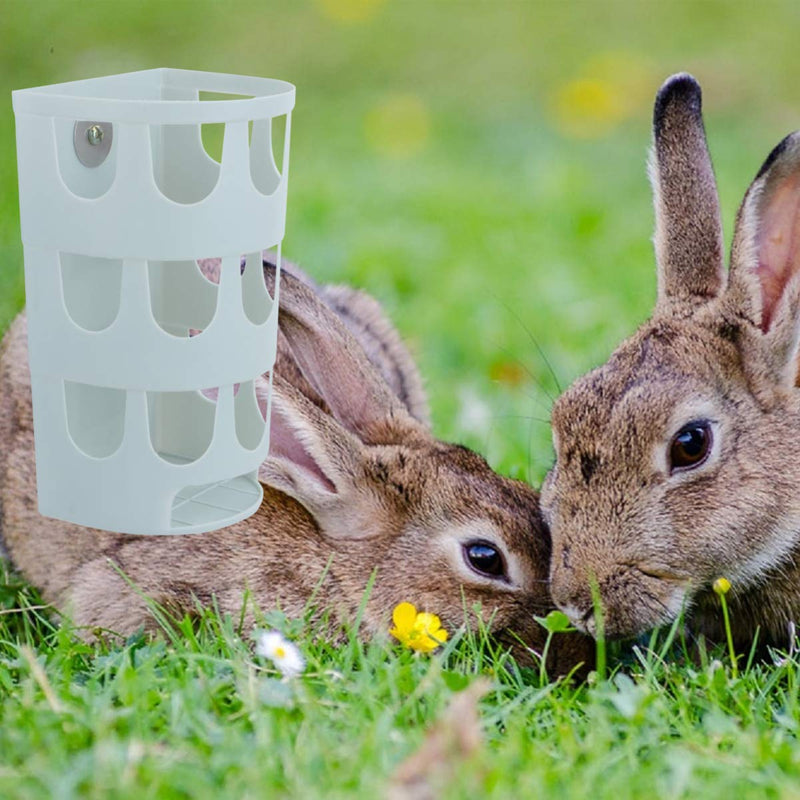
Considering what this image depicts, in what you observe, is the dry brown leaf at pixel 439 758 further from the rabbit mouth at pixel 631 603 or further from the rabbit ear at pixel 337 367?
the rabbit ear at pixel 337 367

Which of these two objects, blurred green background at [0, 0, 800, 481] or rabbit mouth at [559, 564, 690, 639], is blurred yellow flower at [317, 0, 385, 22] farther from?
rabbit mouth at [559, 564, 690, 639]

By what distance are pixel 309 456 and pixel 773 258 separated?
1.60 meters

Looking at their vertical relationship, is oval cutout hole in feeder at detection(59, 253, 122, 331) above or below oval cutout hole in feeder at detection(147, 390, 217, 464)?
above

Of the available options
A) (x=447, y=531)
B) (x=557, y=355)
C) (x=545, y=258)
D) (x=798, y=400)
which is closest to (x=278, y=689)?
(x=447, y=531)

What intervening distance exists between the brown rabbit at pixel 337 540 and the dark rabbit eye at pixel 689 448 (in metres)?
0.52

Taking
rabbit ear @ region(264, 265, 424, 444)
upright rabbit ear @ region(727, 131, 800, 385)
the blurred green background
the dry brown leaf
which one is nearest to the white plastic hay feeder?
rabbit ear @ region(264, 265, 424, 444)

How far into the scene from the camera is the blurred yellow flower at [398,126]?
995cm

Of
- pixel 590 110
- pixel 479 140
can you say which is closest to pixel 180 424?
pixel 479 140

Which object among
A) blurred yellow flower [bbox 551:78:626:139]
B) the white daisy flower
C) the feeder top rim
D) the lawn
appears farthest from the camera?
blurred yellow flower [bbox 551:78:626:139]

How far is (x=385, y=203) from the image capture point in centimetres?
856

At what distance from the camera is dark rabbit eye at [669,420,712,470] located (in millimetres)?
3955

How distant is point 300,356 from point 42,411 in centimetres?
108

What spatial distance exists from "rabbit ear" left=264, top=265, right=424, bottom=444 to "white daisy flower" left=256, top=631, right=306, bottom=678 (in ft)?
3.38

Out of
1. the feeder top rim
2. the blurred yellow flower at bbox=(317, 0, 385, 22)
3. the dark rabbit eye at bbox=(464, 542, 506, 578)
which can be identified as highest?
the feeder top rim
